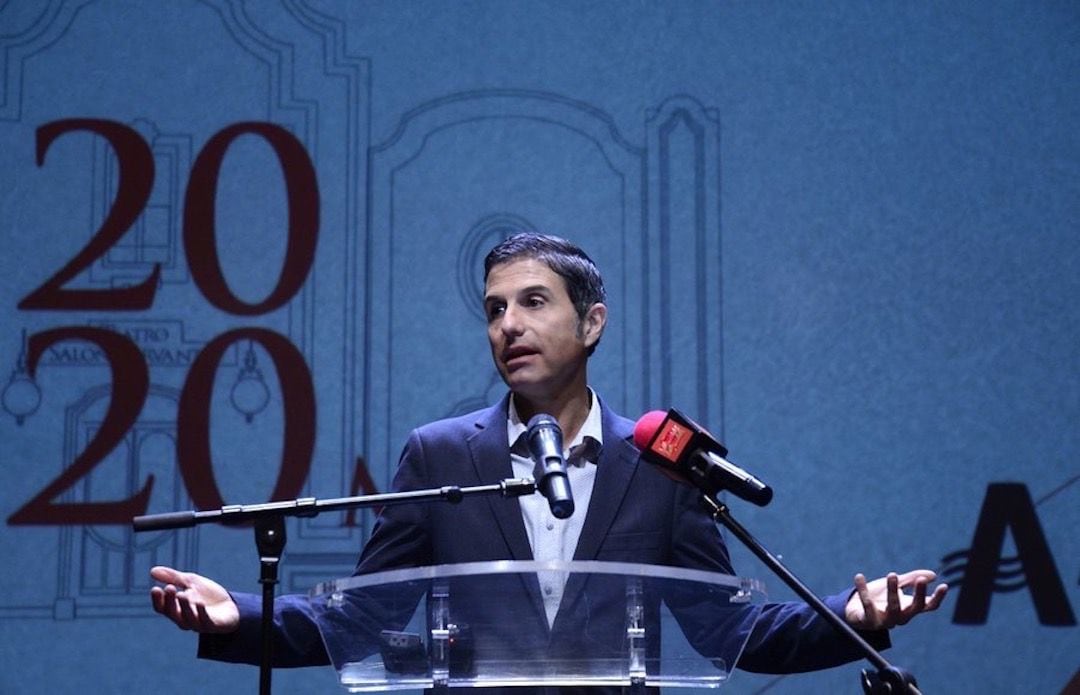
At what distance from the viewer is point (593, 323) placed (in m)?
2.56

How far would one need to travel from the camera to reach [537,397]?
2.49m

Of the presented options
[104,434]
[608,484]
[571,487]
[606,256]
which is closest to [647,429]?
[571,487]

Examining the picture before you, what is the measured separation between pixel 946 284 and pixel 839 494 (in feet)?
2.36

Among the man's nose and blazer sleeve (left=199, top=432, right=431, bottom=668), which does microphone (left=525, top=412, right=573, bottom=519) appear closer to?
blazer sleeve (left=199, top=432, right=431, bottom=668)

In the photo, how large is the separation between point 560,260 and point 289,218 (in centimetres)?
151

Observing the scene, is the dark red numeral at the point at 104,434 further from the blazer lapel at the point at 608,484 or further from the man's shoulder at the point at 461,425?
the blazer lapel at the point at 608,484

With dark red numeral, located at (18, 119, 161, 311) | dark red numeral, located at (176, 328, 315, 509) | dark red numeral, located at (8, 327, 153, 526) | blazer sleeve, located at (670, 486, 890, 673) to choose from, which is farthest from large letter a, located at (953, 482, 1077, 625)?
dark red numeral, located at (18, 119, 161, 311)

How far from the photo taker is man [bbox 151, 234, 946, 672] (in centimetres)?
208

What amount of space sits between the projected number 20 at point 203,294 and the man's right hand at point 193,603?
1.80m

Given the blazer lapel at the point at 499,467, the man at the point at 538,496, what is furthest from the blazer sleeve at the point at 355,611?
the blazer lapel at the point at 499,467

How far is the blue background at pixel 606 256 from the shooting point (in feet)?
12.0

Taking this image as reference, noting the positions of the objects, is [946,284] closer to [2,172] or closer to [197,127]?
[197,127]

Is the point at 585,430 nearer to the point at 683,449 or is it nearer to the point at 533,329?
the point at 533,329

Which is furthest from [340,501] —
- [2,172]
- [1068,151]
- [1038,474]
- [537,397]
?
[1068,151]
